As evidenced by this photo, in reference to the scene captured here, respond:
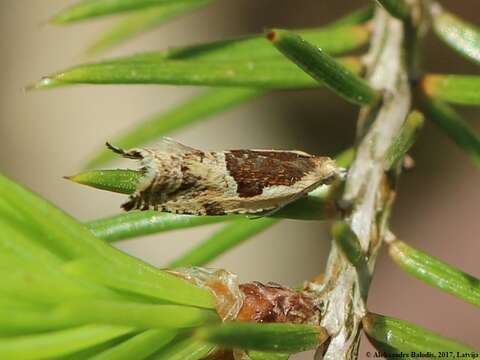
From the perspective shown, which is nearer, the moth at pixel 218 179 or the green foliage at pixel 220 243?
the moth at pixel 218 179

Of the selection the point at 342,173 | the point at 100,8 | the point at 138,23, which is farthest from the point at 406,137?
the point at 138,23

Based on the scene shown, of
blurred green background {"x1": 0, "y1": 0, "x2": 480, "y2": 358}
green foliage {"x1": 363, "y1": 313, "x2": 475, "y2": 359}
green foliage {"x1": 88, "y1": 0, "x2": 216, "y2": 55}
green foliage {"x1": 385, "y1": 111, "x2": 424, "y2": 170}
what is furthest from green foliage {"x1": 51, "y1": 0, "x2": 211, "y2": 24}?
blurred green background {"x1": 0, "y1": 0, "x2": 480, "y2": 358}

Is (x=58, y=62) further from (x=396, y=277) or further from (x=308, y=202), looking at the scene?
(x=308, y=202)

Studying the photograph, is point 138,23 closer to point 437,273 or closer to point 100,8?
point 100,8

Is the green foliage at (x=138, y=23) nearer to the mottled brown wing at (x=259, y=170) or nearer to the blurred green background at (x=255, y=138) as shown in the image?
the mottled brown wing at (x=259, y=170)

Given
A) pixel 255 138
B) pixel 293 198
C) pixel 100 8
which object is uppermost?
pixel 100 8

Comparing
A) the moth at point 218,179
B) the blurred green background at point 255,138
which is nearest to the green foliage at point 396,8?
the moth at point 218,179
